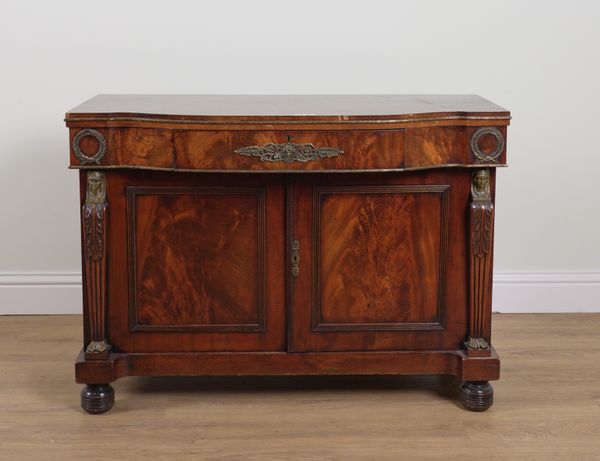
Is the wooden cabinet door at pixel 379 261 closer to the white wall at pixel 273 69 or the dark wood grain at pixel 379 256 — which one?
the dark wood grain at pixel 379 256

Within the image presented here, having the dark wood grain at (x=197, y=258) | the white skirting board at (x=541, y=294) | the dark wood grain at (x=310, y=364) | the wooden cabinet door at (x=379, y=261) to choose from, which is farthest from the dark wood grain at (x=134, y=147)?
the white skirting board at (x=541, y=294)

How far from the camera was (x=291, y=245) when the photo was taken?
2969 mm

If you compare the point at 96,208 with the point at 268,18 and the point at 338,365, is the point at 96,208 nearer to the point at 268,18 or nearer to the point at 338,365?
the point at 338,365

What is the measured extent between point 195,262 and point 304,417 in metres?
0.52

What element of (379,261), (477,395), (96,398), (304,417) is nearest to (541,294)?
(477,395)

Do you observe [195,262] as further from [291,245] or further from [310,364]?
[310,364]

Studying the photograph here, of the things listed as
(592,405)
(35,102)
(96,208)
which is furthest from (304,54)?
(592,405)

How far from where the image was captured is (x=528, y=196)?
396cm

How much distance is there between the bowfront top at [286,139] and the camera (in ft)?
9.25

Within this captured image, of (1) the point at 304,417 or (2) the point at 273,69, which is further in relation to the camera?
(2) the point at 273,69

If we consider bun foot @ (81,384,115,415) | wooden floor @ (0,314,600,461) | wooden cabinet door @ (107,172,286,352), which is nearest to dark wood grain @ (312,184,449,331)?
wooden cabinet door @ (107,172,286,352)

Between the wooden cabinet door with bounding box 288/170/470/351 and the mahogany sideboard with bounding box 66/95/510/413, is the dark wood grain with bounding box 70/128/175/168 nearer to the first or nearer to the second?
the mahogany sideboard with bounding box 66/95/510/413

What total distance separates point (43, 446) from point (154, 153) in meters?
0.81

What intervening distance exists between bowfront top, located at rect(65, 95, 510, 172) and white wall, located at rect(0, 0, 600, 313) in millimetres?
958
